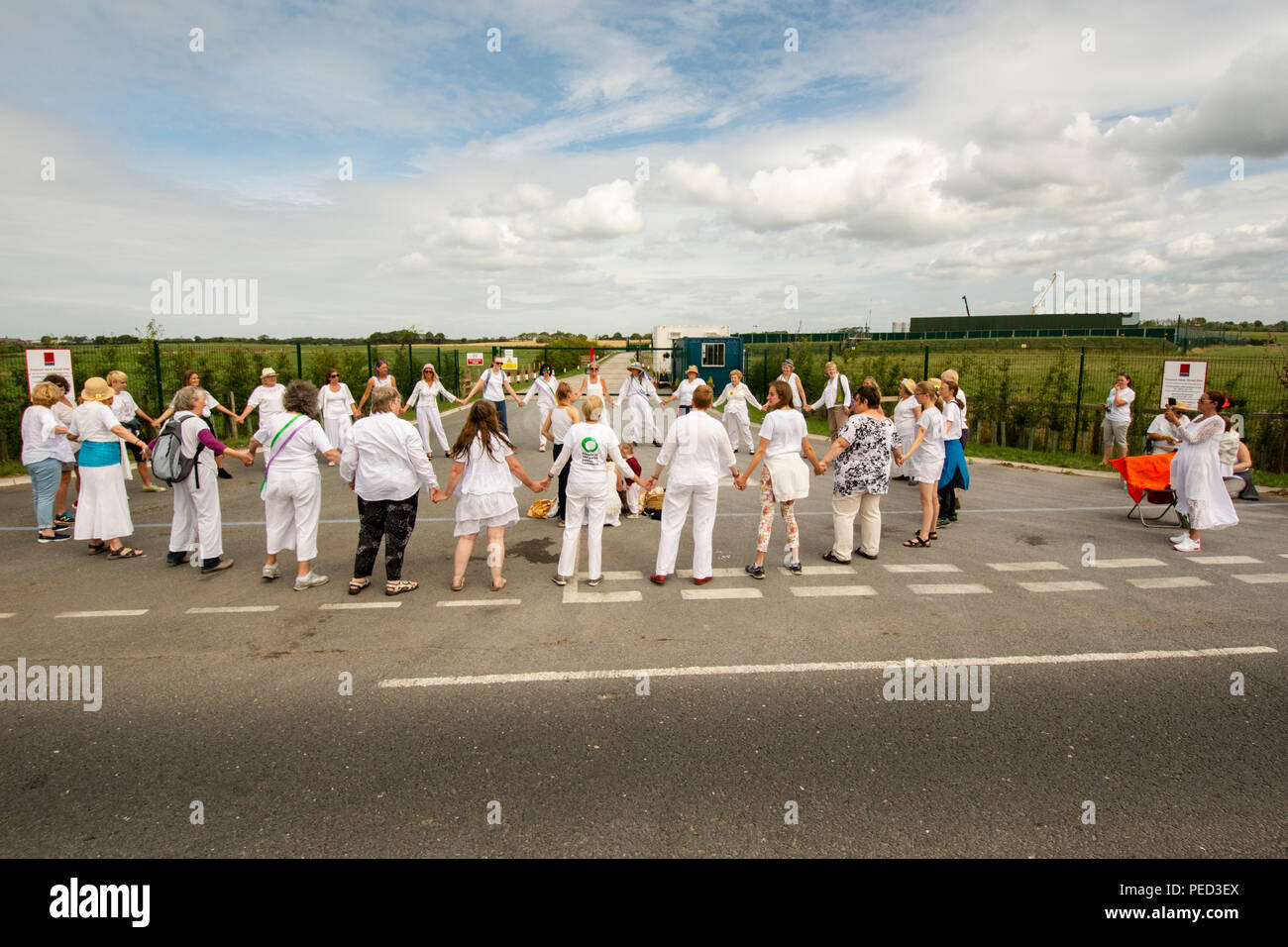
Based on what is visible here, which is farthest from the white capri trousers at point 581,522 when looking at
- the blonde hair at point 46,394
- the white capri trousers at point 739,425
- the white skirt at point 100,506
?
the white capri trousers at point 739,425

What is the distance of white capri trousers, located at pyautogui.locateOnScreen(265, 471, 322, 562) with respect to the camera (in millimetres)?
6945

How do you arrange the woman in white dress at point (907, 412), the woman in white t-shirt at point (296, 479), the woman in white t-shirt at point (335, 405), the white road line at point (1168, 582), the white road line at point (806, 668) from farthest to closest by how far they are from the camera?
the woman in white t-shirt at point (335, 405), the woman in white dress at point (907, 412), the white road line at point (1168, 582), the woman in white t-shirt at point (296, 479), the white road line at point (806, 668)

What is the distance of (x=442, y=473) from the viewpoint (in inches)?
558

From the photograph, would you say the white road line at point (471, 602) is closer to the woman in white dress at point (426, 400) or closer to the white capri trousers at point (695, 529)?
the white capri trousers at point (695, 529)

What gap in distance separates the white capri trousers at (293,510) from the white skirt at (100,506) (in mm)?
2273

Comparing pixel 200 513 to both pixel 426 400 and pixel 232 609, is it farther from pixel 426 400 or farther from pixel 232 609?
pixel 426 400

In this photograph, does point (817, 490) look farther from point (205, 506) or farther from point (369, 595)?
point (205, 506)

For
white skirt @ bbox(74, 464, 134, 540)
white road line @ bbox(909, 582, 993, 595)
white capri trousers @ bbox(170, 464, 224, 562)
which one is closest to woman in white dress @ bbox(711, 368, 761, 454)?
white road line @ bbox(909, 582, 993, 595)

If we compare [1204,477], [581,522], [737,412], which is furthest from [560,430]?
[1204,477]

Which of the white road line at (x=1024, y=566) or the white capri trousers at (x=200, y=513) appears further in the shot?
the white road line at (x=1024, y=566)

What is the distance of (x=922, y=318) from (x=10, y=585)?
100 metres

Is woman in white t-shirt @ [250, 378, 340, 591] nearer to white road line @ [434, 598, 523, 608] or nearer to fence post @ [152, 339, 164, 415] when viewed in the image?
white road line @ [434, 598, 523, 608]

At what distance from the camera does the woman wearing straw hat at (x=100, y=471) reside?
781cm
